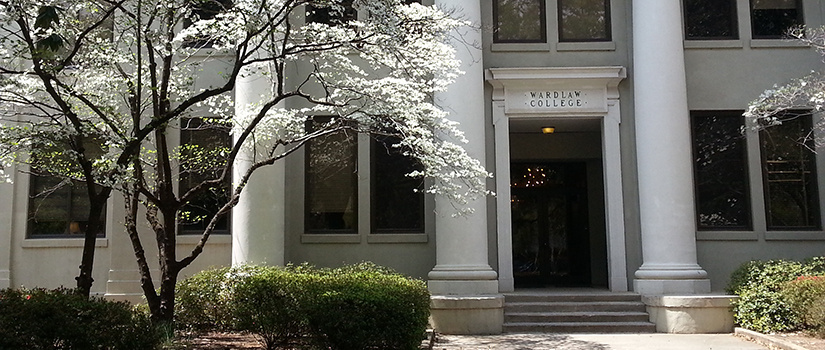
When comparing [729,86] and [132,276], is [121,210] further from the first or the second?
[729,86]

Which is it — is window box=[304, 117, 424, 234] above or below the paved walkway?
above

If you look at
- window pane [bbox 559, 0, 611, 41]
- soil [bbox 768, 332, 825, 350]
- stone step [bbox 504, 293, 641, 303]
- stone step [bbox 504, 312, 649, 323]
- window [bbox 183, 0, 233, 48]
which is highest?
window pane [bbox 559, 0, 611, 41]

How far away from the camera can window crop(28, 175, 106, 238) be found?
50.6 ft

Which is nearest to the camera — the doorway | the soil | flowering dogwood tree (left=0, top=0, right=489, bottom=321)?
flowering dogwood tree (left=0, top=0, right=489, bottom=321)

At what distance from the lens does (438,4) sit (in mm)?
14344

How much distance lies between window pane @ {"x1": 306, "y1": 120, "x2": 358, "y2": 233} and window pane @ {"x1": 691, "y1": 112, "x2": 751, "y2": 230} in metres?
7.22

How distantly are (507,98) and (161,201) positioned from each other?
7.81 m

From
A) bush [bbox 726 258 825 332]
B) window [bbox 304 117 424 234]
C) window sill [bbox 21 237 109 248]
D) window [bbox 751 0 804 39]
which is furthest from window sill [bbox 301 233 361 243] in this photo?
window [bbox 751 0 804 39]

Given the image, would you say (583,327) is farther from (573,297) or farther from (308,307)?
(308,307)

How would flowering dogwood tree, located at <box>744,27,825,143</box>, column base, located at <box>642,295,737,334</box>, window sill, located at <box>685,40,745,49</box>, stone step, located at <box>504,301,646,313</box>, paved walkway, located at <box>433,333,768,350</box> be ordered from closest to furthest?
paved walkway, located at <box>433,333,768,350</box>, flowering dogwood tree, located at <box>744,27,825,143</box>, column base, located at <box>642,295,737,334</box>, stone step, located at <box>504,301,646,313</box>, window sill, located at <box>685,40,745,49</box>

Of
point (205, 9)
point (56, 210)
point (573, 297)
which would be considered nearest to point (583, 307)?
point (573, 297)

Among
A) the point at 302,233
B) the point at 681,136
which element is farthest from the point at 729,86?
the point at 302,233

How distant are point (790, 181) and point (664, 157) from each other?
127 inches

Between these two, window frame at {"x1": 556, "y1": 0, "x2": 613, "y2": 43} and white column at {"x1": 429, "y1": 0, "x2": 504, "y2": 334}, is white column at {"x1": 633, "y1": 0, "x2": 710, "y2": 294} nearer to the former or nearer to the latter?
window frame at {"x1": 556, "y1": 0, "x2": 613, "y2": 43}
